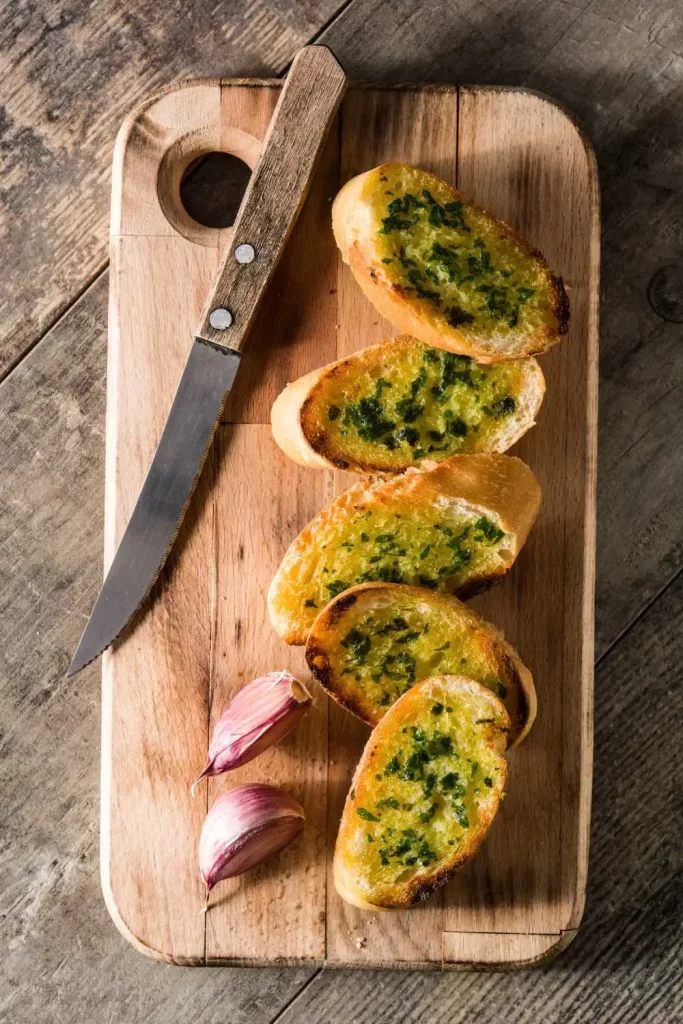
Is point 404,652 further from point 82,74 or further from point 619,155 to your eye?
point 82,74

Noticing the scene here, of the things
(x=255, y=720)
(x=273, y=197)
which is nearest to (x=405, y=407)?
(x=273, y=197)

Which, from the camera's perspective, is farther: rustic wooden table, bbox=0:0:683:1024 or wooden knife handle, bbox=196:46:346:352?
rustic wooden table, bbox=0:0:683:1024

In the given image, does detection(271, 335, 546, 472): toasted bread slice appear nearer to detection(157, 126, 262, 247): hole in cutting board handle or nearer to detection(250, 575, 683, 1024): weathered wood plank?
detection(157, 126, 262, 247): hole in cutting board handle

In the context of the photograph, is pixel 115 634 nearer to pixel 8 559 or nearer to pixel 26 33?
pixel 8 559

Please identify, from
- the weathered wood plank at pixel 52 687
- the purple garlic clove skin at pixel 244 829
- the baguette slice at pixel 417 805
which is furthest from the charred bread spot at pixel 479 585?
the weathered wood plank at pixel 52 687

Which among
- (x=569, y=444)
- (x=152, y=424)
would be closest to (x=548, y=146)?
(x=569, y=444)

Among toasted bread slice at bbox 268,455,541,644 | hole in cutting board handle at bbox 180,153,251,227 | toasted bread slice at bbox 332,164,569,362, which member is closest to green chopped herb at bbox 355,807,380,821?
toasted bread slice at bbox 268,455,541,644

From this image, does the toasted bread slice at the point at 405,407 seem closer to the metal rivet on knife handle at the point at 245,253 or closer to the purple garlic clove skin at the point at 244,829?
the metal rivet on knife handle at the point at 245,253
